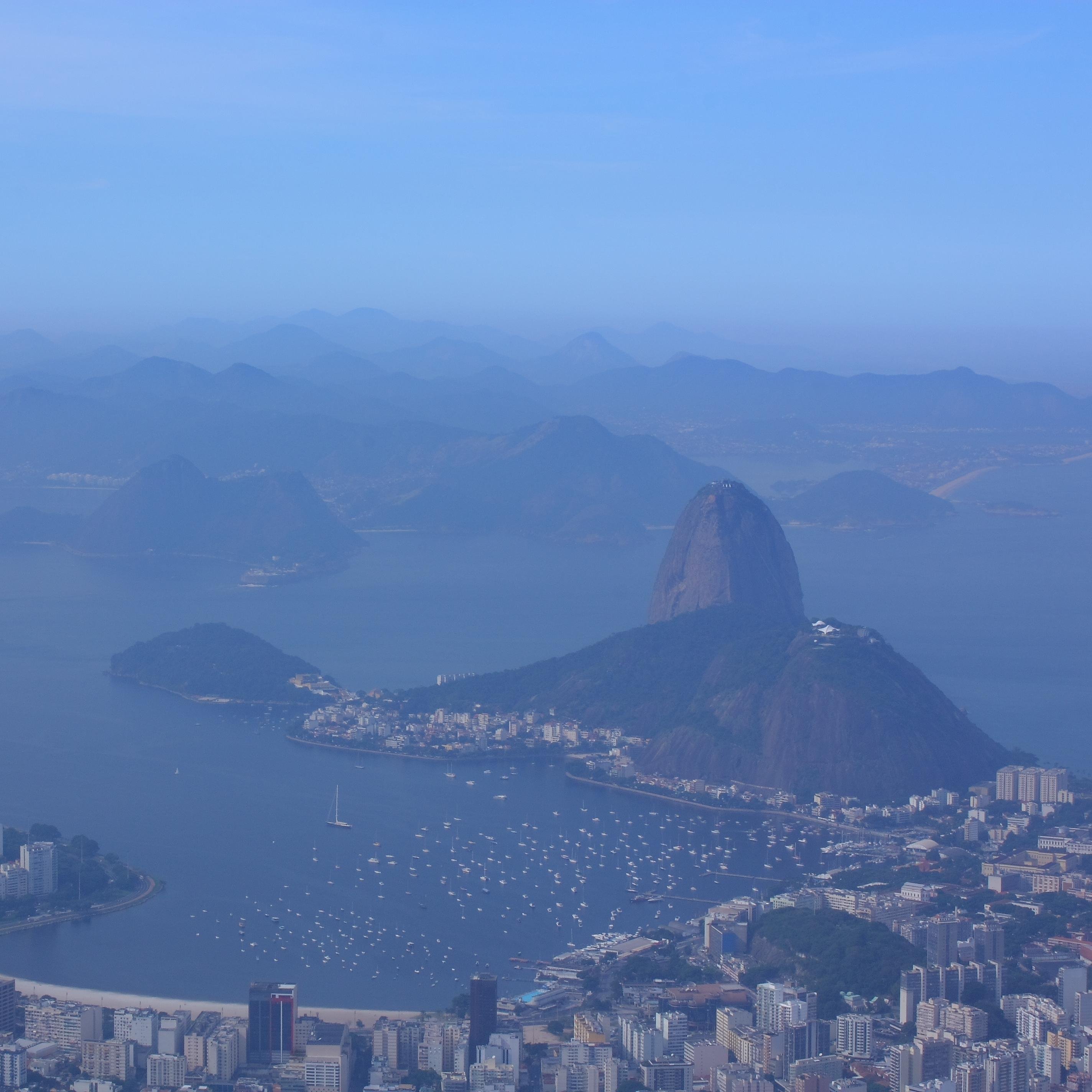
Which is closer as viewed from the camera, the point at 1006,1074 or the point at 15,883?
the point at 1006,1074

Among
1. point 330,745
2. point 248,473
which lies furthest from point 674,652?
point 248,473

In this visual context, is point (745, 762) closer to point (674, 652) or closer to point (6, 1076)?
point (674, 652)

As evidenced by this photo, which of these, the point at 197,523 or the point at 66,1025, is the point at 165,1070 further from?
the point at 197,523

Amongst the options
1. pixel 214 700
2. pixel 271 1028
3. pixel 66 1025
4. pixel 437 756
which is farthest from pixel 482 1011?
pixel 214 700

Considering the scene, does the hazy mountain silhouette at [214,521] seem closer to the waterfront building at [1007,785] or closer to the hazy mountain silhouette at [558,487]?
the hazy mountain silhouette at [558,487]

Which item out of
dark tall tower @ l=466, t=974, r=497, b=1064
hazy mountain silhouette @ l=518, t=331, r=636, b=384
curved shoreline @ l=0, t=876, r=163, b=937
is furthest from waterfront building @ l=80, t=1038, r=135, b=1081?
hazy mountain silhouette @ l=518, t=331, r=636, b=384

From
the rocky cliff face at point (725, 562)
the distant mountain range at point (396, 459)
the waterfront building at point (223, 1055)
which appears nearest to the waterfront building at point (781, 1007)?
the waterfront building at point (223, 1055)

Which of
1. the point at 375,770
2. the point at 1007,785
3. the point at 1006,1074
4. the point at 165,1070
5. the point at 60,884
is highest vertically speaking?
the point at 1007,785

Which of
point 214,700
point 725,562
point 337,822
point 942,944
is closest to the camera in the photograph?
point 942,944
